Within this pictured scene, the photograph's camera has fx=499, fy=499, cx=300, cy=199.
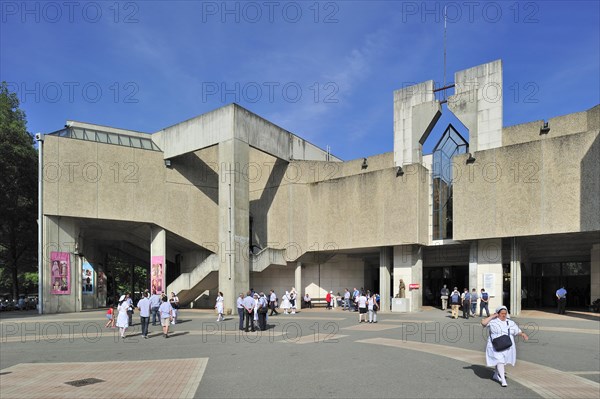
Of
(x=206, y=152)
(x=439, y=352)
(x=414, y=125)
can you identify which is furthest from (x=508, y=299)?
(x=206, y=152)

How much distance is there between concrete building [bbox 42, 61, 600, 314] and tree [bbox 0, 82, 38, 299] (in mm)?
5845

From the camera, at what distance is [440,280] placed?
124 ft

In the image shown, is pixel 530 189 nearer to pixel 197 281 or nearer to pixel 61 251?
pixel 197 281

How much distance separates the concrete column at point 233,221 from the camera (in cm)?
3103

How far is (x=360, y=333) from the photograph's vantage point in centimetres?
1864

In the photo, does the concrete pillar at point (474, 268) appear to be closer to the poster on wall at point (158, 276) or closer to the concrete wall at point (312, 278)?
the concrete wall at point (312, 278)

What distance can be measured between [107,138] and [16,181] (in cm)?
961

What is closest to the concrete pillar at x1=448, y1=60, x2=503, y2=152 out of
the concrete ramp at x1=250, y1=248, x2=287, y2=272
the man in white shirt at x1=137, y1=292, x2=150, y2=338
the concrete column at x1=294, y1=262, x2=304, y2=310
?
the concrete column at x1=294, y1=262, x2=304, y2=310

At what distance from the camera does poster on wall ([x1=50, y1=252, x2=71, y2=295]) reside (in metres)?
31.6

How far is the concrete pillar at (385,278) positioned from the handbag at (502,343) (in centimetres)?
2364

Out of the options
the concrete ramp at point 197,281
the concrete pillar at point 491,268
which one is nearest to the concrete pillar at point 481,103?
the concrete pillar at point 491,268

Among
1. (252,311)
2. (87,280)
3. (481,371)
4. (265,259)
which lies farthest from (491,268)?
(87,280)

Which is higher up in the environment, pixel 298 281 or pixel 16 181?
pixel 16 181

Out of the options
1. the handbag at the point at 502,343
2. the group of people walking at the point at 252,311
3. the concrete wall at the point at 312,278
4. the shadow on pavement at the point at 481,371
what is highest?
the handbag at the point at 502,343
